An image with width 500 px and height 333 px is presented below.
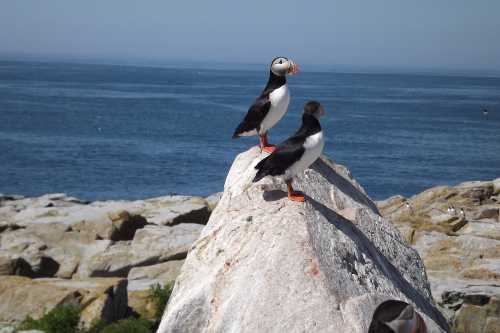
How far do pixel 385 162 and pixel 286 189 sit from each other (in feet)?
137

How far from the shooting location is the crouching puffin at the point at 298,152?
26.1 ft

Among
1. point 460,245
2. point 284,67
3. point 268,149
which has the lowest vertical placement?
point 460,245

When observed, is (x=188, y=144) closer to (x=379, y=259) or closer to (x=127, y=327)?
(x=127, y=327)

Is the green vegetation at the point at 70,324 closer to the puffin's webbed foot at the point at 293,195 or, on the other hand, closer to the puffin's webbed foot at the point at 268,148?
the puffin's webbed foot at the point at 268,148

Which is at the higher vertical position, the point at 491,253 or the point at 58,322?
the point at 58,322

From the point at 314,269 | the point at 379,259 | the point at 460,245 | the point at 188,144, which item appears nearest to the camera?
the point at 314,269

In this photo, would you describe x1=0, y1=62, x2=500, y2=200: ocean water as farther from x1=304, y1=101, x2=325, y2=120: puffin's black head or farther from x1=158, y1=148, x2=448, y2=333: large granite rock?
x1=304, y1=101, x2=325, y2=120: puffin's black head

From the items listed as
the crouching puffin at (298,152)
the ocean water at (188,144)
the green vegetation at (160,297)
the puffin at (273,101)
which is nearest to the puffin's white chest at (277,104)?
the puffin at (273,101)

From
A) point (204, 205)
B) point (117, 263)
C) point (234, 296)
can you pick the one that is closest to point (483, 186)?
point (204, 205)

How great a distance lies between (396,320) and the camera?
5297 mm

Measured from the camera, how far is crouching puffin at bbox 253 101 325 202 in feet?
26.1

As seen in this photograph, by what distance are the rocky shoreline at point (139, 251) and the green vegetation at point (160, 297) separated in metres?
0.19

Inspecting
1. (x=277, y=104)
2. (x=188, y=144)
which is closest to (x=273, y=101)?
(x=277, y=104)

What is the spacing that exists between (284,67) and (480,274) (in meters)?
7.79
